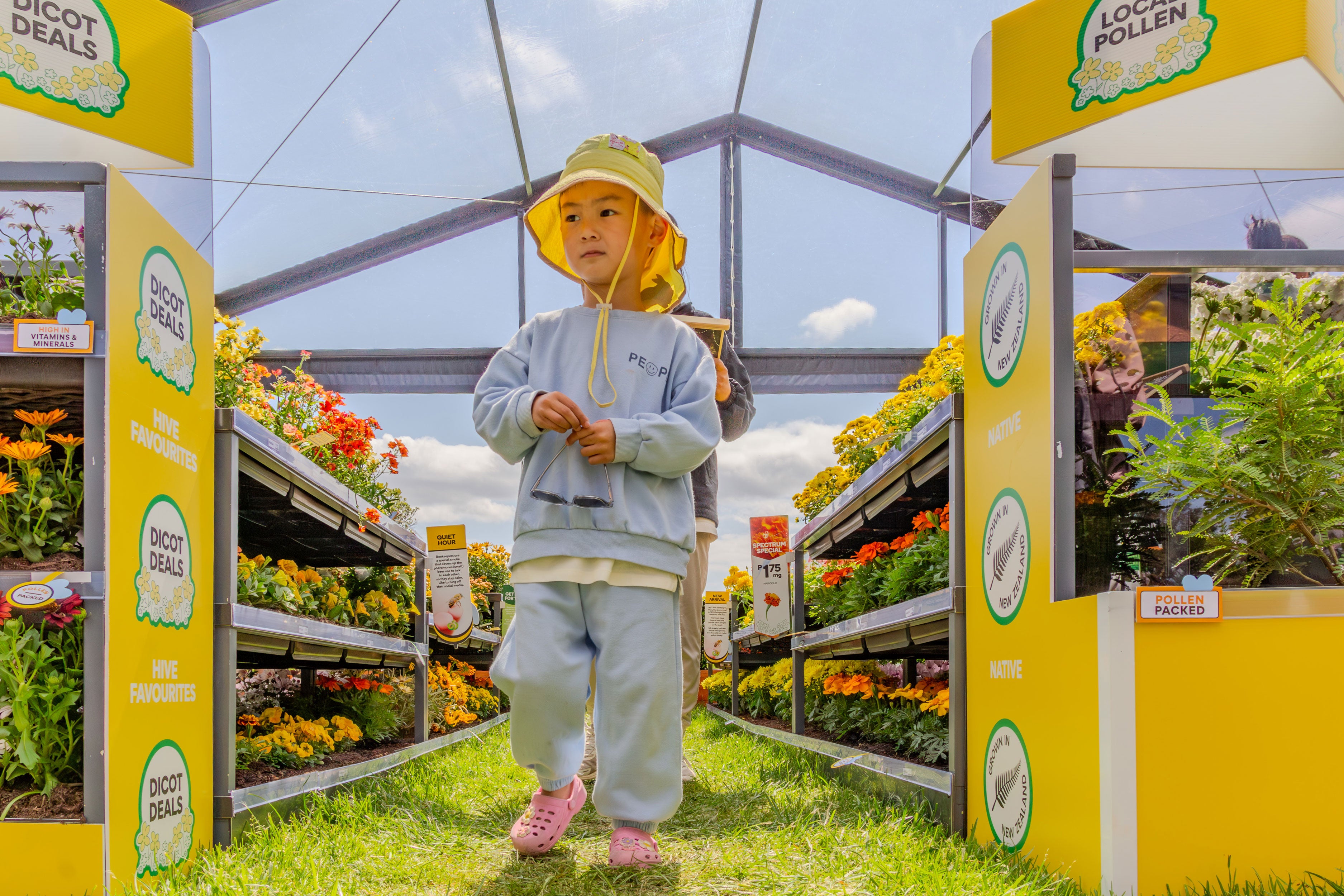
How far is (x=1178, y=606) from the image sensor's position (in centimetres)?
164

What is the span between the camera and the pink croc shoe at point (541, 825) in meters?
2.18

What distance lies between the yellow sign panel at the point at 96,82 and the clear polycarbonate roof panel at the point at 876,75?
20.3 feet

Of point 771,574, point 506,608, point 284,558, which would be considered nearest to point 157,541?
point 284,558

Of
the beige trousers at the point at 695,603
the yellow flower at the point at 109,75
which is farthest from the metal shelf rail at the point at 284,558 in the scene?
the beige trousers at the point at 695,603

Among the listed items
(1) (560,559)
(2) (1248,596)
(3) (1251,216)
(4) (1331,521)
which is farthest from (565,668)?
(3) (1251,216)

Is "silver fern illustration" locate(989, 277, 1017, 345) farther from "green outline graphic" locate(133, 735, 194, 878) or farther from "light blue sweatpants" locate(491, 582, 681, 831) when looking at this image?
"green outline graphic" locate(133, 735, 194, 878)

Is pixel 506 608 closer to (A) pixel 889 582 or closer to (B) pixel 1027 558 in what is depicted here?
(A) pixel 889 582

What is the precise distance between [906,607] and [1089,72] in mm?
1425

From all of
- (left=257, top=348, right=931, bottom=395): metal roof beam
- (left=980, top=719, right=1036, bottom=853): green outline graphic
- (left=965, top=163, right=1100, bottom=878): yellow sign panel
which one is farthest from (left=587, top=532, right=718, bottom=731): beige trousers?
(left=257, top=348, right=931, bottom=395): metal roof beam

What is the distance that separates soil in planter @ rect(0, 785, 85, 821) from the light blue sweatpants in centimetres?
78

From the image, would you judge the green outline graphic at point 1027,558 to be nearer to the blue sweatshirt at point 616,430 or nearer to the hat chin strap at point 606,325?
the blue sweatshirt at point 616,430

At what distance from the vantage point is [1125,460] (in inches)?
80.0

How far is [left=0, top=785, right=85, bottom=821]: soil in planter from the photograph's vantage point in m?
1.77

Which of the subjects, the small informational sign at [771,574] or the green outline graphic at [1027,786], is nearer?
the green outline graphic at [1027,786]
